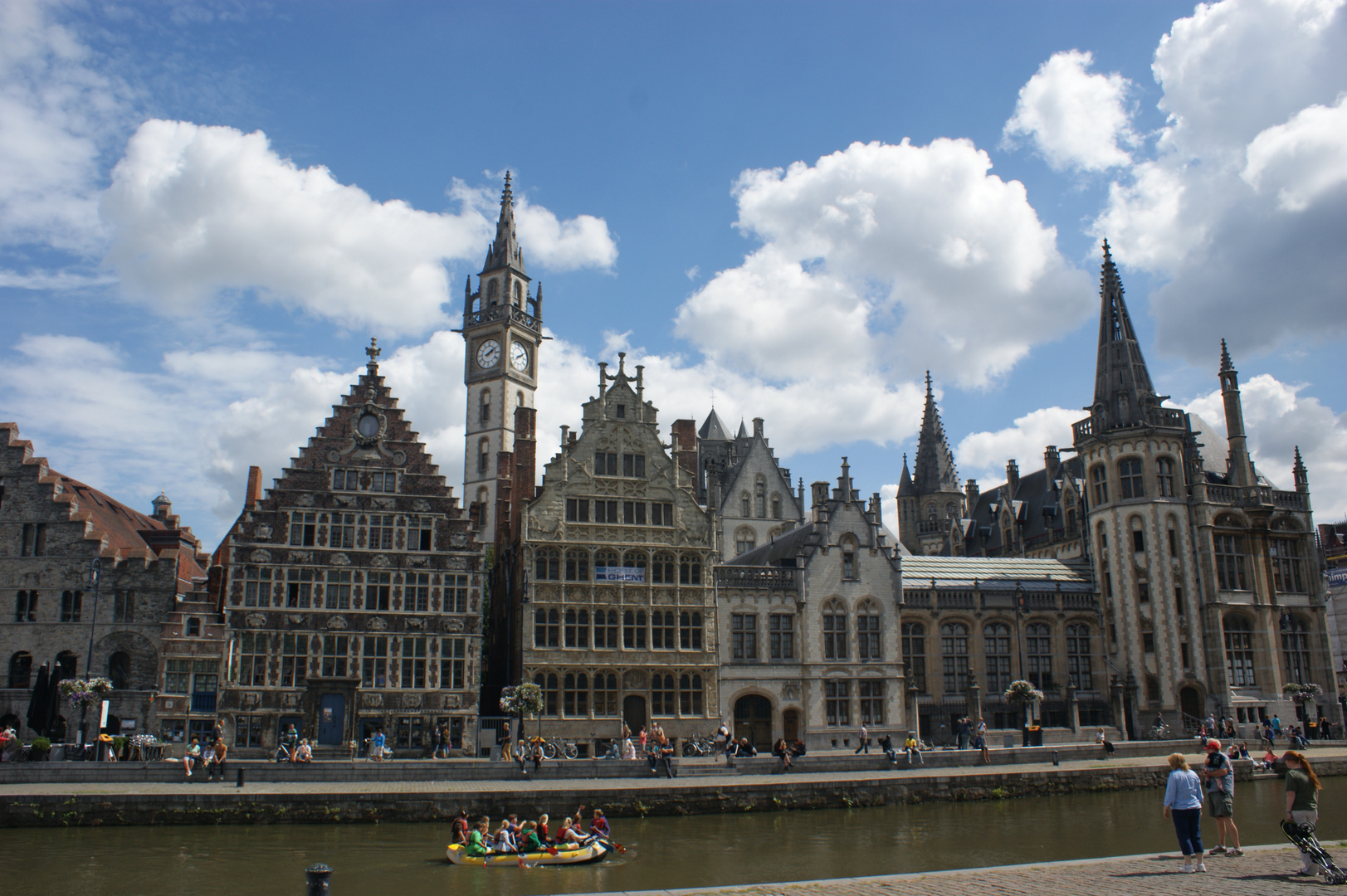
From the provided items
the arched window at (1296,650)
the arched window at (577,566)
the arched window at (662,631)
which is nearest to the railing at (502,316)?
the arched window at (577,566)

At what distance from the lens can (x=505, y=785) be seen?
32.1 m

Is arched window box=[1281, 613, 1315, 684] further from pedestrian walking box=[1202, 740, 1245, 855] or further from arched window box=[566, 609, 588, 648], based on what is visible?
pedestrian walking box=[1202, 740, 1245, 855]

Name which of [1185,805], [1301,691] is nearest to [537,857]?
[1185,805]

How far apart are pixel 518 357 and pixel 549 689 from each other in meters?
42.1

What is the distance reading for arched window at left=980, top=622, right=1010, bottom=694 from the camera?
178 ft

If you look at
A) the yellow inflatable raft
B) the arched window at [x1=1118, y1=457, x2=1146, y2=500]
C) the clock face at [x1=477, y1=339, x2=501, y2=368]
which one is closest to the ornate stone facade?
the yellow inflatable raft

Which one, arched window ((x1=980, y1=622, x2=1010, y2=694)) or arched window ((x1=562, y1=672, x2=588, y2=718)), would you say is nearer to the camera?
arched window ((x1=562, y1=672, x2=588, y2=718))

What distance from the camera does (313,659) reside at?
44.5 metres

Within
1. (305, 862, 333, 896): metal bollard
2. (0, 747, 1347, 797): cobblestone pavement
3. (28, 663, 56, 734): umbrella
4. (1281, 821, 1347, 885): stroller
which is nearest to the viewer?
(305, 862, 333, 896): metal bollard

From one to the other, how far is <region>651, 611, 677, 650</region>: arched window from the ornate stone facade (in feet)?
26.4

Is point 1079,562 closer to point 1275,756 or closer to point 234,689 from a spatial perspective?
point 1275,756

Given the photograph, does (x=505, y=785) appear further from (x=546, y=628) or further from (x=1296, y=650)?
(x=1296, y=650)

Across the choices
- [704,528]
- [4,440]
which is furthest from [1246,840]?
[4,440]

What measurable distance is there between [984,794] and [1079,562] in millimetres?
30637
